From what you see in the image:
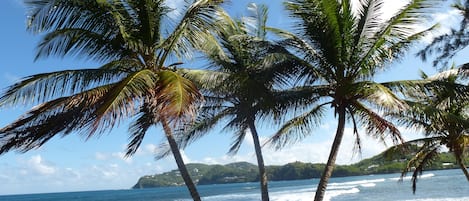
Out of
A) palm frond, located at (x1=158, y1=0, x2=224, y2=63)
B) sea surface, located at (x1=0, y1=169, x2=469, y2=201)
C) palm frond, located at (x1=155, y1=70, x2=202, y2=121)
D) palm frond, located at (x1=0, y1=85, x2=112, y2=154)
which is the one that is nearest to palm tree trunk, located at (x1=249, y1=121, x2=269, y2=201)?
palm frond, located at (x1=158, y1=0, x2=224, y2=63)

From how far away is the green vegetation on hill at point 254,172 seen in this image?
385ft

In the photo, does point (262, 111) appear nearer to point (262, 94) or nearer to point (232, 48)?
point (262, 94)

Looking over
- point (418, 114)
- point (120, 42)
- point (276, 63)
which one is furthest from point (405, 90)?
point (120, 42)

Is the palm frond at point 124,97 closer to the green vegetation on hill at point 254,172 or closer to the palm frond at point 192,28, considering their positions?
the palm frond at point 192,28

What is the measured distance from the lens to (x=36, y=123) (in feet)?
23.9

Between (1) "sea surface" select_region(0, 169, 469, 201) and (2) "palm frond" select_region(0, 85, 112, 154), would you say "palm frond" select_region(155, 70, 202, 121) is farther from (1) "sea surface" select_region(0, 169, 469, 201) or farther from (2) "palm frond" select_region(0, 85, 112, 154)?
(1) "sea surface" select_region(0, 169, 469, 201)

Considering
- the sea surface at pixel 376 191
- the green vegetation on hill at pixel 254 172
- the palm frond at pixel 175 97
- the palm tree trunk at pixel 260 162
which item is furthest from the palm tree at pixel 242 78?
the green vegetation on hill at pixel 254 172

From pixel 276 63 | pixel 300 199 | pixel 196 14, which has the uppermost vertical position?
pixel 196 14

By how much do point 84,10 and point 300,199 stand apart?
37.6 m

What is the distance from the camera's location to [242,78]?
30.9 feet

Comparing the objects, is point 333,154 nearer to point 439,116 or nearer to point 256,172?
point 439,116

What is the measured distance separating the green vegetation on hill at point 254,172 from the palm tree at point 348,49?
83.1 m

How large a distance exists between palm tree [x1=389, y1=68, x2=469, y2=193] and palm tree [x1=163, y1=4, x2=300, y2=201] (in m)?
2.50

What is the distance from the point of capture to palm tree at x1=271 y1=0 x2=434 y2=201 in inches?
354
